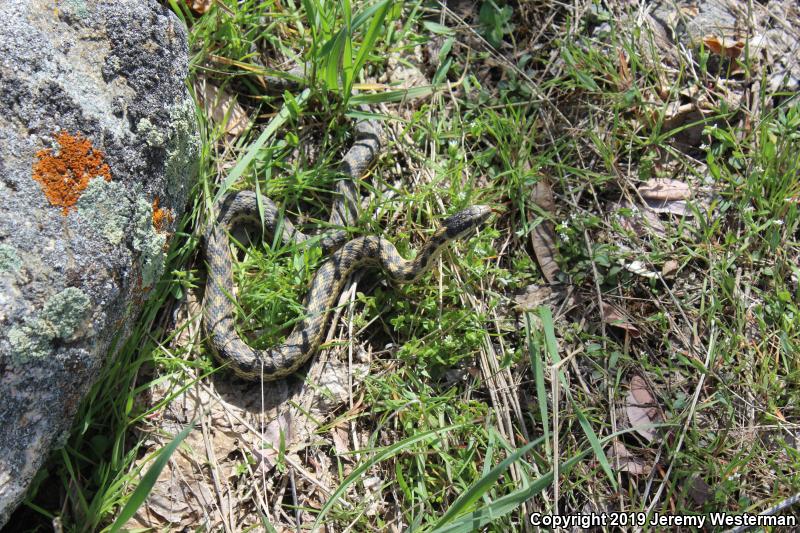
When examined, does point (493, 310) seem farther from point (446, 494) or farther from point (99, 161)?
point (99, 161)

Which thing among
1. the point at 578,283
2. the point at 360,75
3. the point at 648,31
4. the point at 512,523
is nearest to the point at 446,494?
the point at 512,523

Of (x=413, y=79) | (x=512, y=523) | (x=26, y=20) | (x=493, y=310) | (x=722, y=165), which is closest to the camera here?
(x=26, y=20)

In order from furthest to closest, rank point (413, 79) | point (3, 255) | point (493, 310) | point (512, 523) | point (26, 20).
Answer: point (413, 79), point (493, 310), point (512, 523), point (26, 20), point (3, 255)

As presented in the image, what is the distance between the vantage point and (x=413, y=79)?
5605 millimetres

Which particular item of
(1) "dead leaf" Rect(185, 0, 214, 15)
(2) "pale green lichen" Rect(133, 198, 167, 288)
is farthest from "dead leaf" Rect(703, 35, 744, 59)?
(2) "pale green lichen" Rect(133, 198, 167, 288)

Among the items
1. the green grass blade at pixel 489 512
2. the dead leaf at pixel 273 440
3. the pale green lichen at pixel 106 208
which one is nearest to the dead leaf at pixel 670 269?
the green grass blade at pixel 489 512

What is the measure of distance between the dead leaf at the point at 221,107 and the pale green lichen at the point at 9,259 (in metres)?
2.21

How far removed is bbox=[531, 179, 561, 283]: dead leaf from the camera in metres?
5.00

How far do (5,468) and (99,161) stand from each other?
1.58 m

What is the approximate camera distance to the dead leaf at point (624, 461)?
437 cm

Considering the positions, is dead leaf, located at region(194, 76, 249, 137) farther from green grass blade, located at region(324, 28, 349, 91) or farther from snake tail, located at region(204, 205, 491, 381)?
snake tail, located at region(204, 205, 491, 381)

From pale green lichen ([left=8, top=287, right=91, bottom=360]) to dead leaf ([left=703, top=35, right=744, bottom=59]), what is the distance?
5192 mm

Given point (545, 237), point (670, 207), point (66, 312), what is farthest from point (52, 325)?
point (670, 207)

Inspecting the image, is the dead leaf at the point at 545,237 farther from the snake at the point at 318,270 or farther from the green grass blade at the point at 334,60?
the green grass blade at the point at 334,60
